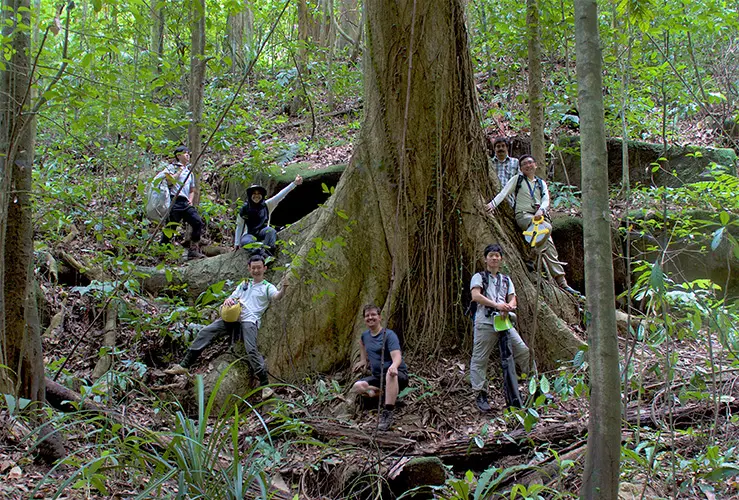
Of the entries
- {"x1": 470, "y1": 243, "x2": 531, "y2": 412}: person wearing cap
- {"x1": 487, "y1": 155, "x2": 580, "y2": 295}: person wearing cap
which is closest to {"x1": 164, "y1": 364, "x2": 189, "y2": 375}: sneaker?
{"x1": 470, "y1": 243, "x2": 531, "y2": 412}: person wearing cap

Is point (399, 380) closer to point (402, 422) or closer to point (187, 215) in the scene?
point (402, 422)

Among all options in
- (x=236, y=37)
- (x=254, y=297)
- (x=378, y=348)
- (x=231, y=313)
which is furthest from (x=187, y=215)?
(x=236, y=37)

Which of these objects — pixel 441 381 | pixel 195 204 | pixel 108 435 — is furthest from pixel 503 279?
pixel 195 204

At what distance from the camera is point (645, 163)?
10734 millimetres

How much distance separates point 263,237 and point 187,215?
1746 mm

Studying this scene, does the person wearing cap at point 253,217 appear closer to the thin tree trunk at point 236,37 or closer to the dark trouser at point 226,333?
the dark trouser at point 226,333

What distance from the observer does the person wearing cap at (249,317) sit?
6727 millimetres

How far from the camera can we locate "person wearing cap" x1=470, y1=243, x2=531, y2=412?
19.4 feet

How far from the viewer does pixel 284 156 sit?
38.4 feet

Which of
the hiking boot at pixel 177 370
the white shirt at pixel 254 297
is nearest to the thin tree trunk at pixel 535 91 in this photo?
the white shirt at pixel 254 297

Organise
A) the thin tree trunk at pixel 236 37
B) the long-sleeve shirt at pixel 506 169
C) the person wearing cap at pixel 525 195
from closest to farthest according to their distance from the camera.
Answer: the person wearing cap at pixel 525 195, the long-sleeve shirt at pixel 506 169, the thin tree trunk at pixel 236 37

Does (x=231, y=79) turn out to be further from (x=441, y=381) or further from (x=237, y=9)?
(x=441, y=381)

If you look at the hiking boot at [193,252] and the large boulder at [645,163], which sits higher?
the large boulder at [645,163]

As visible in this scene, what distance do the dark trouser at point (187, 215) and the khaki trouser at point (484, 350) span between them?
4.83 meters
